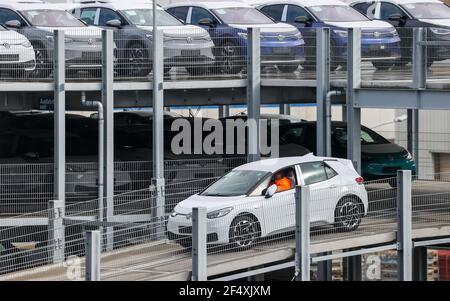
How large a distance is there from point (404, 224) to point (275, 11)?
33.9 ft

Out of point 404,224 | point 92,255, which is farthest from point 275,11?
point 92,255

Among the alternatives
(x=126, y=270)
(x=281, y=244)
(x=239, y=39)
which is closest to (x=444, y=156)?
(x=239, y=39)

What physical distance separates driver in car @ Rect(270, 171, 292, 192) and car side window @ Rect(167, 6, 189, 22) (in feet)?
29.8

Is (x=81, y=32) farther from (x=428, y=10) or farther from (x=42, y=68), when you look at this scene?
(x=428, y=10)

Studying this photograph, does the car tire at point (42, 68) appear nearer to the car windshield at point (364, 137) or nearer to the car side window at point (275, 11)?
the car windshield at point (364, 137)

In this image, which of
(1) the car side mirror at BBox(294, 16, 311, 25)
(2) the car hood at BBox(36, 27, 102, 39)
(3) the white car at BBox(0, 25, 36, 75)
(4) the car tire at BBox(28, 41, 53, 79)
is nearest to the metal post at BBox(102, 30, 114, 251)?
(2) the car hood at BBox(36, 27, 102, 39)

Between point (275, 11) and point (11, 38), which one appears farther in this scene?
point (275, 11)

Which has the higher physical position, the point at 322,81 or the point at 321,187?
the point at 322,81

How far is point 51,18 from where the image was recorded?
30.4m

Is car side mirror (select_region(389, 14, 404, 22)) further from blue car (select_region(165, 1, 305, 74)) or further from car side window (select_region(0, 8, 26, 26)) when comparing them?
car side window (select_region(0, 8, 26, 26))

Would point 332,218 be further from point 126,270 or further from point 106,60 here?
point 106,60

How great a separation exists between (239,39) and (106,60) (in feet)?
9.95

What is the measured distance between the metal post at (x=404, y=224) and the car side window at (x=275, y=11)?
9751mm

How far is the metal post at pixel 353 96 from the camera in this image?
27438mm
